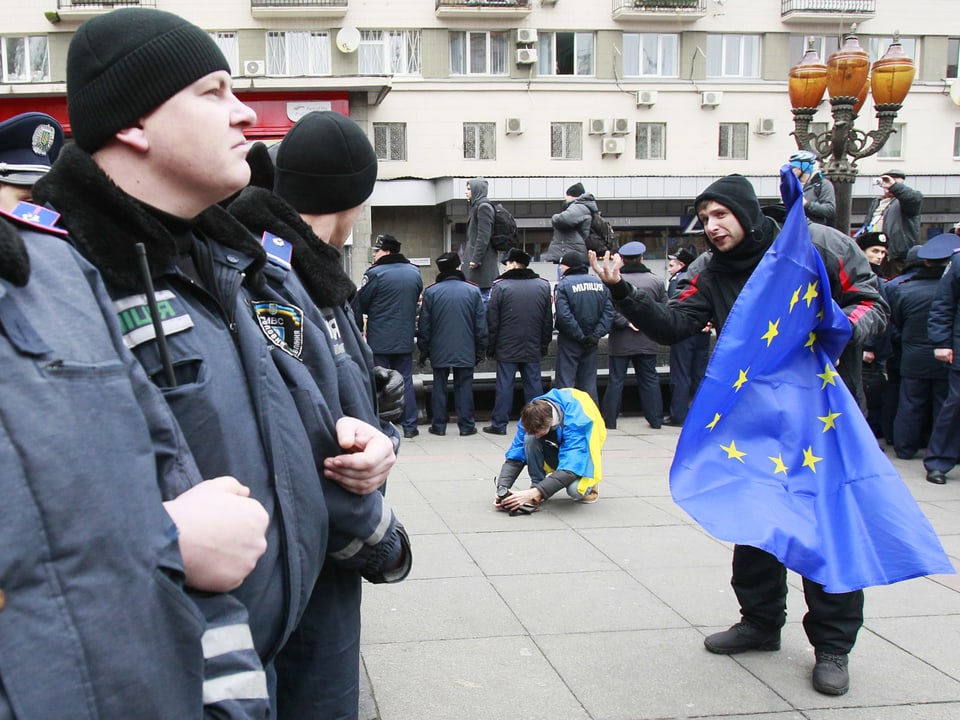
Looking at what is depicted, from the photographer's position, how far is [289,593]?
166 cm

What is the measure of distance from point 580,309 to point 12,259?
963 centimetres

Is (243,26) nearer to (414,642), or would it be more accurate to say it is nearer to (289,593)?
→ (414,642)

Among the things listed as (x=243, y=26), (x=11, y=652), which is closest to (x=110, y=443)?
(x=11, y=652)

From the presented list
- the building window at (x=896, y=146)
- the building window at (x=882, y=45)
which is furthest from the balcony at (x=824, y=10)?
the building window at (x=896, y=146)

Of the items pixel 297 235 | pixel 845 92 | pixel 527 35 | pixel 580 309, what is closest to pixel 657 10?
pixel 527 35

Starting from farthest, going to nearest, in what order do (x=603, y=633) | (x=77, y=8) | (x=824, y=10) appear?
(x=824, y=10), (x=77, y=8), (x=603, y=633)

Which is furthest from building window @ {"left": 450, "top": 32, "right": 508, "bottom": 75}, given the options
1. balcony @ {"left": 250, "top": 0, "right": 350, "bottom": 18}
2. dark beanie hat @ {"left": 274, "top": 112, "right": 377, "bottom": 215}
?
dark beanie hat @ {"left": 274, "top": 112, "right": 377, "bottom": 215}

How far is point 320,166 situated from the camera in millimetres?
2492

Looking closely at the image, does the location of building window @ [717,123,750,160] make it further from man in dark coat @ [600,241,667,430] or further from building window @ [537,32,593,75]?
man in dark coat @ [600,241,667,430]

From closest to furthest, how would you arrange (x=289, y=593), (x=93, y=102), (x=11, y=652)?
(x=11, y=652)
(x=93, y=102)
(x=289, y=593)

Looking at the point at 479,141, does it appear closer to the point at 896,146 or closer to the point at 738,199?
the point at 896,146

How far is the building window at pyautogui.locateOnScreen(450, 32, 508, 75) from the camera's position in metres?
27.5

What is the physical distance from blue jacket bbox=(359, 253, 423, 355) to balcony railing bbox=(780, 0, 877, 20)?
72.2ft

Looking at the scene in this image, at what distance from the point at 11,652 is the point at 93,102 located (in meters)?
0.92
